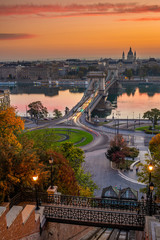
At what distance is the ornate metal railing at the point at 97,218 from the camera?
11.2 m

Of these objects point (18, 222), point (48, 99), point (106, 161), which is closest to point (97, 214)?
point (18, 222)

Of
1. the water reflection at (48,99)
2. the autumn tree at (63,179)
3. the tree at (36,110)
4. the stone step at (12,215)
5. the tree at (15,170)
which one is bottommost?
the water reflection at (48,99)

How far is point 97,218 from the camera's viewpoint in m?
11.5

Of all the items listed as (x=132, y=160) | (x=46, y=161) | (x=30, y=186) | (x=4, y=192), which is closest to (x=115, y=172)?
(x=132, y=160)

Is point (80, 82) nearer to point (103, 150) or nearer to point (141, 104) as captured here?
point (141, 104)

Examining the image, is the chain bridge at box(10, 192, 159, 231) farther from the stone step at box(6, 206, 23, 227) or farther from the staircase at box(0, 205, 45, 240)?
the stone step at box(6, 206, 23, 227)

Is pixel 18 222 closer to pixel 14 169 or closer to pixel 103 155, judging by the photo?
pixel 14 169

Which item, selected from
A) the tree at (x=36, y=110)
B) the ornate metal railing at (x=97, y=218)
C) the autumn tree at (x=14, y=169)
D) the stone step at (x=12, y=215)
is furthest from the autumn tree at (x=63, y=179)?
the tree at (x=36, y=110)

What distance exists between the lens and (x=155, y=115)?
175ft

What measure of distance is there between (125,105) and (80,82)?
9542cm

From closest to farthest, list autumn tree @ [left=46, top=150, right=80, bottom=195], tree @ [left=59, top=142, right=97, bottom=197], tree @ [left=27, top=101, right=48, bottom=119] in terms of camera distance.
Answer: autumn tree @ [left=46, top=150, right=80, bottom=195] → tree @ [left=59, top=142, right=97, bottom=197] → tree @ [left=27, top=101, right=48, bottom=119]

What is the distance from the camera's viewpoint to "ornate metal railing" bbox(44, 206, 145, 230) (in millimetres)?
11242

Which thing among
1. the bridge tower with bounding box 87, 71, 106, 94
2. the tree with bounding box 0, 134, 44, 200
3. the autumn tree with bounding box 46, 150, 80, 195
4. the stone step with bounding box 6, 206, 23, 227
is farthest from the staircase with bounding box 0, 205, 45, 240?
the bridge tower with bounding box 87, 71, 106, 94

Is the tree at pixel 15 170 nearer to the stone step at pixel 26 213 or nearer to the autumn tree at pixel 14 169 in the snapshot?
the autumn tree at pixel 14 169
